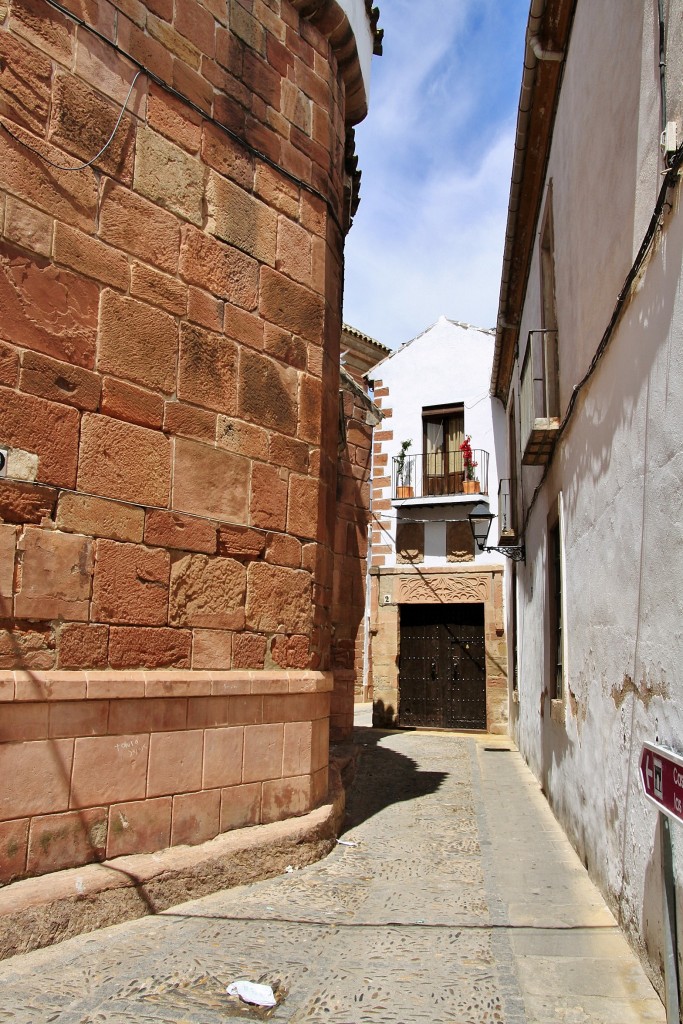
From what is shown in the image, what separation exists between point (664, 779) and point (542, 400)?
4569mm

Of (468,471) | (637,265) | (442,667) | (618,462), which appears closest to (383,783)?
(618,462)

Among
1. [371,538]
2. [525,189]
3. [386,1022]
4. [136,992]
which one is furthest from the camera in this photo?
[371,538]

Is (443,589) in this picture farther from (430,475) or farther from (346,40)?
(346,40)

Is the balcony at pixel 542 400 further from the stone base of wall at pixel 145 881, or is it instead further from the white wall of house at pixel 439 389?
the white wall of house at pixel 439 389

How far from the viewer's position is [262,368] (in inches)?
195

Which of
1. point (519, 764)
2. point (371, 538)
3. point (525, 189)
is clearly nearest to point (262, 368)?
point (525, 189)

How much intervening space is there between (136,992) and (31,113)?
373 cm

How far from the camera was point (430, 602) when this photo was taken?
1395 cm

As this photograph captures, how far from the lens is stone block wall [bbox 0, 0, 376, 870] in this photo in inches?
149

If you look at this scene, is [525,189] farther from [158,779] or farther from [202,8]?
[158,779]

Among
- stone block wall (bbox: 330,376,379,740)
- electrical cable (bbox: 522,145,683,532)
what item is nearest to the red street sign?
electrical cable (bbox: 522,145,683,532)

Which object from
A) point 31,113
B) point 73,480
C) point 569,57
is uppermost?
point 569,57

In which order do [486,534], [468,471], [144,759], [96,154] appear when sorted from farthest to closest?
[468,471], [486,534], [96,154], [144,759]

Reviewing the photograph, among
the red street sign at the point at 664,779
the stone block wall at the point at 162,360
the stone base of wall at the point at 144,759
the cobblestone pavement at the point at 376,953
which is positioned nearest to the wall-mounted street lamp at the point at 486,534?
the stone block wall at the point at 162,360
